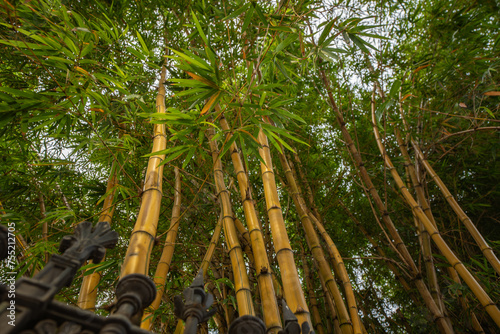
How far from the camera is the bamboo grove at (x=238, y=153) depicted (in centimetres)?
155

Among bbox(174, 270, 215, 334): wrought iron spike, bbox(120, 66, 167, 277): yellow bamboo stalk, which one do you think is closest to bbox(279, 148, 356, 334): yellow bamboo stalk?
bbox(120, 66, 167, 277): yellow bamboo stalk

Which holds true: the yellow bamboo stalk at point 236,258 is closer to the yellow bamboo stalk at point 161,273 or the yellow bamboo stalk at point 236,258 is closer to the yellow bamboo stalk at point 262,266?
the yellow bamboo stalk at point 262,266

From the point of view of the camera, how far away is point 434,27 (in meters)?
2.93

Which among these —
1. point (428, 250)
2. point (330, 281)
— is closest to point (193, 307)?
point (330, 281)

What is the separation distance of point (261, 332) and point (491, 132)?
3.10 metres

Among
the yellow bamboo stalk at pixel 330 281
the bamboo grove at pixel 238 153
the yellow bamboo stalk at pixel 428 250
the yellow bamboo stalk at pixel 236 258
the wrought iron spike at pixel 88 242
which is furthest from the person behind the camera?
the yellow bamboo stalk at pixel 428 250

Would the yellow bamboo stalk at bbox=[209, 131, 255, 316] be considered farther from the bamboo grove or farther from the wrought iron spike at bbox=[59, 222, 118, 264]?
the wrought iron spike at bbox=[59, 222, 118, 264]

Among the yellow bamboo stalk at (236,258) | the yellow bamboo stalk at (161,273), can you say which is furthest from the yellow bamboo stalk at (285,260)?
the yellow bamboo stalk at (161,273)

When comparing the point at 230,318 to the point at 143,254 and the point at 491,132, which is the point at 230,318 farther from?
the point at 491,132

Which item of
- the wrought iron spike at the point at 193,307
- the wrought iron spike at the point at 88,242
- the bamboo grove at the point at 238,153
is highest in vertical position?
the bamboo grove at the point at 238,153

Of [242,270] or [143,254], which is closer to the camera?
[143,254]

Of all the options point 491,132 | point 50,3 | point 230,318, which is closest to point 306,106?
point 491,132

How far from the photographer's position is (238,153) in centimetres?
186

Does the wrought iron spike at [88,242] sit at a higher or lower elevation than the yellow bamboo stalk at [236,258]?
lower
